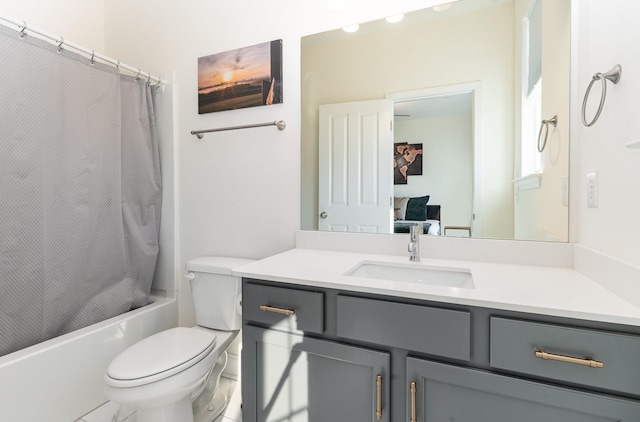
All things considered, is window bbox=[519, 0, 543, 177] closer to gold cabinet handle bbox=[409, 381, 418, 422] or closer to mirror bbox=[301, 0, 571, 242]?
mirror bbox=[301, 0, 571, 242]

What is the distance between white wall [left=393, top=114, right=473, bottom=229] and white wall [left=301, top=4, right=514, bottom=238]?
0.05m

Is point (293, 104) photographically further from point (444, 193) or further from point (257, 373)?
point (257, 373)

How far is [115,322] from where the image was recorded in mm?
1714

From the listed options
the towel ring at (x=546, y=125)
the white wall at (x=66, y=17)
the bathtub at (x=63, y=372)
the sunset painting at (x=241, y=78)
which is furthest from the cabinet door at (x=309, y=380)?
the white wall at (x=66, y=17)

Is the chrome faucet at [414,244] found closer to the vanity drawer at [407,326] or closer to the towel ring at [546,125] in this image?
the vanity drawer at [407,326]

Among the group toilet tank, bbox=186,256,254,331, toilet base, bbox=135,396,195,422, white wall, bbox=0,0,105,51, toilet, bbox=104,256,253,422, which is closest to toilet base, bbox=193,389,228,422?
toilet, bbox=104,256,253,422

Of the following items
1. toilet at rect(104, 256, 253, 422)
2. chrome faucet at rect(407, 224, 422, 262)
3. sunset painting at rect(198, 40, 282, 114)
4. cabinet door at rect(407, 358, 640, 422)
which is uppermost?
sunset painting at rect(198, 40, 282, 114)

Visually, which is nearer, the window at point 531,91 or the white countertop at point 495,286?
the white countertop at point 495,286

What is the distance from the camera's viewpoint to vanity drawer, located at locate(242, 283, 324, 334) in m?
1.06

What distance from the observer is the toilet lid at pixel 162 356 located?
1.20 metres

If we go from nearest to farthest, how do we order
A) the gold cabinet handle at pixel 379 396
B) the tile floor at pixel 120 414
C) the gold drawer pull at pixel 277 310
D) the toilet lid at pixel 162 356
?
the gold cabinet handle at pixel 379 396, the gold drawer pull at pixel 277 310, the toilet lid at pixel 162 356, the tile floor at pixel 120 414

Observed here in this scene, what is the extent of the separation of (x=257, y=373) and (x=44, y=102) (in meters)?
1.62

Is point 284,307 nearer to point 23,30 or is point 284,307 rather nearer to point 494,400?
point 494,400

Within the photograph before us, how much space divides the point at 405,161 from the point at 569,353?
3.06ft
